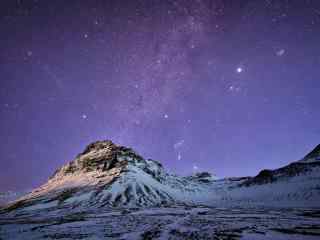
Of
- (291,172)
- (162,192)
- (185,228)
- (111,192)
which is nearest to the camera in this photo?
(185,228)

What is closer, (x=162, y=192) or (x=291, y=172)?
(x=291, y=172)

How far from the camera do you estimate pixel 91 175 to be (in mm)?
180875

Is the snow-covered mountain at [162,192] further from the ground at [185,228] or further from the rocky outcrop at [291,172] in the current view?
the ground at [185,228]

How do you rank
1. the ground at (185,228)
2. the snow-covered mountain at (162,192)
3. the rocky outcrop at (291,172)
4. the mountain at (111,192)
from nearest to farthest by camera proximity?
the ground at (185,228) → the snow-covered mountain at (162,192) → the mountain at (111,192) → the rocky outcrop at (291,172)

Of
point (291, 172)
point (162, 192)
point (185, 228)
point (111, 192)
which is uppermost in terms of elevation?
point (291, 172)

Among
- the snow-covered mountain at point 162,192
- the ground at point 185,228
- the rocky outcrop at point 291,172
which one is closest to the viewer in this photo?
the ground at point 185,228

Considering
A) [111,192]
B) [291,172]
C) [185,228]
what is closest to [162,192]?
[111,192]

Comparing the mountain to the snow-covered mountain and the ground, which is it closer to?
the snow-covered mountain

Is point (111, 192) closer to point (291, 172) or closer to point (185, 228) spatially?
point (185, 228)

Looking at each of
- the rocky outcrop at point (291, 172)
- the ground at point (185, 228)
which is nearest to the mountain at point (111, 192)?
the rocky outcrop at point (291, 172)

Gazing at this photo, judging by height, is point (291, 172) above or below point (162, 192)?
Answer: above

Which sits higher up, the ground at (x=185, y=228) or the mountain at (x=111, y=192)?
the mountain at (x=111, y=192)

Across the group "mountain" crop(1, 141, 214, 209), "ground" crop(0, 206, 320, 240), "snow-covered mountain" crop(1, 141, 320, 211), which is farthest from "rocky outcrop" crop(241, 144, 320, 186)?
"ground" crop(0, 206, 320, 240)

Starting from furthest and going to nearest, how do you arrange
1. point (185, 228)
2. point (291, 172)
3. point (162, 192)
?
point (162, 192)
point (291, 172)
point (185, 228)
